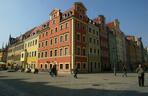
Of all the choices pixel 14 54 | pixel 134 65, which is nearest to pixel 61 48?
pixel 14 54

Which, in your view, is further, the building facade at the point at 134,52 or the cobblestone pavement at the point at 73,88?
the building facade at the point at 134,52

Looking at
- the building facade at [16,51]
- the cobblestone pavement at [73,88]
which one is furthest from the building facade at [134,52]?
the cobblestone pavement at [73,88]

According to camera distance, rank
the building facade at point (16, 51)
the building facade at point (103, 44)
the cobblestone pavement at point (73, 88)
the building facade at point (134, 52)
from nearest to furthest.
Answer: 1. the cobblestone pavement at point (73, 88)
2. the building facade at point (103, 44)
3. the building facade at point (16, 51)
4. the building facade at point (134, 52)

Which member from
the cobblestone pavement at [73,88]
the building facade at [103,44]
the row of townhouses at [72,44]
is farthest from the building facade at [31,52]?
the cobblestone pavement at [73,88]

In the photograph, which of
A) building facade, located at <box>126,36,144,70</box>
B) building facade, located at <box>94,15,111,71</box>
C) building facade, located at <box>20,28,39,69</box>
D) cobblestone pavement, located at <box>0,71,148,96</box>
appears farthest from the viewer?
building facade, located at <box>126,36,144,70</box>

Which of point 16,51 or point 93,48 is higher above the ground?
point 16,51

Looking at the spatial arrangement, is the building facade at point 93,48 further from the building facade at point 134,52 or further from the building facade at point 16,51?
the building facade at point 134,52

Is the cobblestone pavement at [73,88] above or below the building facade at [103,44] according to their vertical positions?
below

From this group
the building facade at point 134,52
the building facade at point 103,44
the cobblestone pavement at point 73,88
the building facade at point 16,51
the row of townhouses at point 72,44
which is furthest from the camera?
the building facade at point 134,52

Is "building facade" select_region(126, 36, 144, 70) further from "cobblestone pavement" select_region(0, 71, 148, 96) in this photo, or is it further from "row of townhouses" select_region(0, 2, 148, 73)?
"cobblestone pavement" select_region(0, 71, 148, 96)

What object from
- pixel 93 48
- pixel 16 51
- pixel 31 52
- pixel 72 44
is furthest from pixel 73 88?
pixel 16 51

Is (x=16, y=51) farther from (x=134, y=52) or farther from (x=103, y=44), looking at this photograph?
(x=134, y=52)

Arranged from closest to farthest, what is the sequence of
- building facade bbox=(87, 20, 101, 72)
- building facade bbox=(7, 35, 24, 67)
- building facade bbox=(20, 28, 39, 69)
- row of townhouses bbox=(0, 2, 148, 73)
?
1. row of townhouses bbox=(0, 2, 148, 73)
2. building facade bbox=(87, 20, 101, 72)
3. building facade bbox=(20, 28, 39, 69)
4. building facade bbox=(7, 35, 24, 67)

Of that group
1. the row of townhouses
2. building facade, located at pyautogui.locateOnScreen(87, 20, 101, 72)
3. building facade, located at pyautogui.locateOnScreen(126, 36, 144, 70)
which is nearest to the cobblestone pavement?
the row of townhouses
